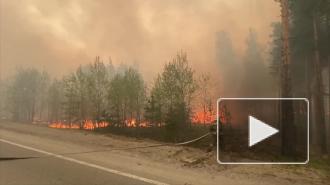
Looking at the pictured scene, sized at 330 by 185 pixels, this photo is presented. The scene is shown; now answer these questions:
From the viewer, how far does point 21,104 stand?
356 feet

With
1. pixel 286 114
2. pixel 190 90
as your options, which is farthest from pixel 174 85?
pixel 286 114

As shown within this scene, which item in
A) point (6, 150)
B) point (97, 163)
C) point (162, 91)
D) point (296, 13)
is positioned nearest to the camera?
point (97, 163)

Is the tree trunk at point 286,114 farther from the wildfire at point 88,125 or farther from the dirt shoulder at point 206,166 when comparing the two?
the wildfire at point 88,125

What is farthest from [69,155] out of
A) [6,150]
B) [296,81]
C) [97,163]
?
[296,81]

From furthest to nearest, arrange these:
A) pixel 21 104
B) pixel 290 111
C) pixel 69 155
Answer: pixel 21 104 → pixel 290 111 → pixel 69 155

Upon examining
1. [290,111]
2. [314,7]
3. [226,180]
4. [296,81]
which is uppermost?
[314,7]

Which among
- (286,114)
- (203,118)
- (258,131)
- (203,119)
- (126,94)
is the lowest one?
(203,119)

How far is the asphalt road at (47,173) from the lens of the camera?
862 cm

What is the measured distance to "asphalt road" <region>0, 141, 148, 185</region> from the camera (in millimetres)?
8625

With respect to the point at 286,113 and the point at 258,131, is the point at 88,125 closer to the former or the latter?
the point at 286,113

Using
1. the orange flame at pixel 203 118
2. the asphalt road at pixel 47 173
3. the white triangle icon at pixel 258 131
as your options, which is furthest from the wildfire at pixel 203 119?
the white triangle icon at pixel 258 131

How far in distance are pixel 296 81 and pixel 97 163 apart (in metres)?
40.4

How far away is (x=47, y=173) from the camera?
9391mm

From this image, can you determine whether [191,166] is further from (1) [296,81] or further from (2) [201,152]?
(1) [296,81]
